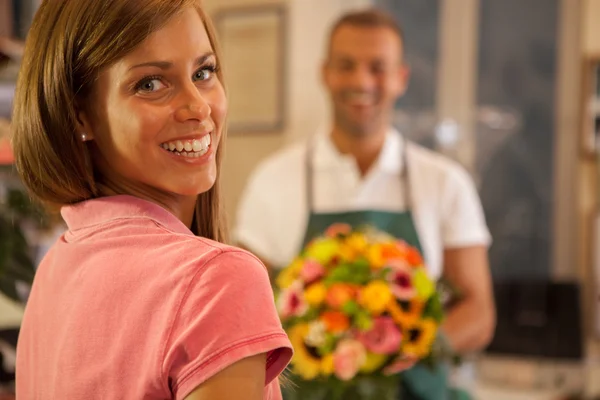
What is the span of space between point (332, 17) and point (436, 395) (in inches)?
74.7

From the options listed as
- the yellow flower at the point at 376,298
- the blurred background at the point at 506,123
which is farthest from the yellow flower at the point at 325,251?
the blurred background at the point at 506,123

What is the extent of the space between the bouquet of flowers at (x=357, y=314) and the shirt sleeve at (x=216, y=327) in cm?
97

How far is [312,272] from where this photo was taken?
1791mm

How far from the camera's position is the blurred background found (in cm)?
A: 354

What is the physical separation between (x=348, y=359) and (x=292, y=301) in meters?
0.22

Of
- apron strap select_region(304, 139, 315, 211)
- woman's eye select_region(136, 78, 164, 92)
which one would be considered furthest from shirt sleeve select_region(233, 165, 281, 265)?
woman's eye select_region(136, 78, 164, 92)

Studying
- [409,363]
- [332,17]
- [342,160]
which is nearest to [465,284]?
[342,160]

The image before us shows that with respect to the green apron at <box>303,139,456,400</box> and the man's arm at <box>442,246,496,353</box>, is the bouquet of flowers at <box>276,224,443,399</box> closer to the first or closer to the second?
the green apron at <box>303,139,456,400</box>

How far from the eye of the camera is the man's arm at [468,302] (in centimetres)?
251

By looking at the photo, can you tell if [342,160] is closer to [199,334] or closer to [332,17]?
[332,17]

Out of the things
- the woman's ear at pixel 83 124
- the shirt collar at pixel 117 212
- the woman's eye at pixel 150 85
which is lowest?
the shirt collar at pixel 117 212

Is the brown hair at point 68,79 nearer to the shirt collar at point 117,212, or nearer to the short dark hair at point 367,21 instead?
the shirt collar at point 117,212

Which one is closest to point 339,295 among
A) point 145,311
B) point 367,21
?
point 145,311

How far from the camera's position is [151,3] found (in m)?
0.77
